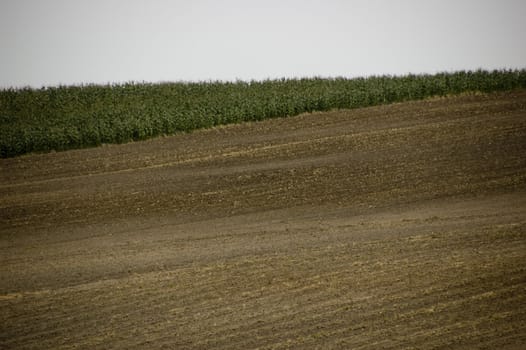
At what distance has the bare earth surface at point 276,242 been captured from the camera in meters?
9.12

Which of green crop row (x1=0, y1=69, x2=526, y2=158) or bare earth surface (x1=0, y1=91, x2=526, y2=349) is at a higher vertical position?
green crop row (x1=0, y1=69, x2=526, y2=158)

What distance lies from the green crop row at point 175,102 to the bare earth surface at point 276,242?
2267 millimetres

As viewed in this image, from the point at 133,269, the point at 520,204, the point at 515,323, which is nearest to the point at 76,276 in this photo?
the point at 133,269

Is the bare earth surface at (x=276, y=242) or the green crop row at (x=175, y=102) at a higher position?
the green crop row at (x=175, y=102)

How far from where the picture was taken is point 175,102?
34656 mm

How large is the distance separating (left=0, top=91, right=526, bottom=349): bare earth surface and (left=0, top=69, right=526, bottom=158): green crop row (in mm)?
2267

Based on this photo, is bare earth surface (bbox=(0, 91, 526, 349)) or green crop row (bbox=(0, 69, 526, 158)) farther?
green crop row (bbox=(0, 69, 526, 158))

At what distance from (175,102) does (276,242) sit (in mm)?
22275

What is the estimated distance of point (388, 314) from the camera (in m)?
9.28

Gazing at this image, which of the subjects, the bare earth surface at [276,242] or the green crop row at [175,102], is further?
the green crop row at [175,102]

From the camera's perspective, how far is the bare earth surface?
29.9ft

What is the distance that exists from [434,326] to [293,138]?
18.2 meters

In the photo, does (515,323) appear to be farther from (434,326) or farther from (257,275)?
(257,275)

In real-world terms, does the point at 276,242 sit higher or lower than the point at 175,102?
lower
